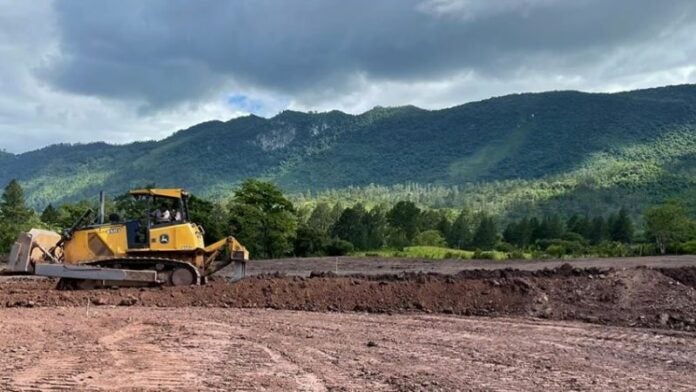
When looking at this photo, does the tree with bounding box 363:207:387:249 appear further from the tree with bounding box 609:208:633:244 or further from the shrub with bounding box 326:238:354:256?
the tree with bounding box 609:208:633:244

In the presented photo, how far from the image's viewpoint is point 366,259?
114 feet

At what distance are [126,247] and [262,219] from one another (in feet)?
95.0

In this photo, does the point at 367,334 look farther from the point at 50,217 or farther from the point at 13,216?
the point at 50,217

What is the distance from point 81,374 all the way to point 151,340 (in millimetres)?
2343

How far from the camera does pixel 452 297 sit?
14.8 meters

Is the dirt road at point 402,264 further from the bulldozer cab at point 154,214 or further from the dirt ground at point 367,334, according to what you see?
the bulldozer cab at point 154,214

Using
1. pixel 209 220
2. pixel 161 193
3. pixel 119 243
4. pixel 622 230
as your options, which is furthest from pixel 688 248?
pixel 119 243

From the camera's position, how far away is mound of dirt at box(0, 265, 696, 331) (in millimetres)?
14195

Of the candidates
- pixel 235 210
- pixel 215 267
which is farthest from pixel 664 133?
pixel 215 267

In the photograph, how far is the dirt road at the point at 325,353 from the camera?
26.0ft

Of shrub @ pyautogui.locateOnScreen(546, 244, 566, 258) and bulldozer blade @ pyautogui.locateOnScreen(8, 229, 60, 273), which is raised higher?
bulldozer blade @ pyautogui.locateOnScreen(8, 229, 60, 273)

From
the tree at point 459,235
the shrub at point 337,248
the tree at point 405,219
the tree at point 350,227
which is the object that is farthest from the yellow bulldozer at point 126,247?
the tree at point 459,235

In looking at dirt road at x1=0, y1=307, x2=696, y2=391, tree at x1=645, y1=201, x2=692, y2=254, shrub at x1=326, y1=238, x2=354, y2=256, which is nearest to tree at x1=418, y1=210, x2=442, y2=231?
shrub at x1=326, y1=238, x2=354, y2=256

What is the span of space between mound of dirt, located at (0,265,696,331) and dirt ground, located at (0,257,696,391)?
0.13 ft
